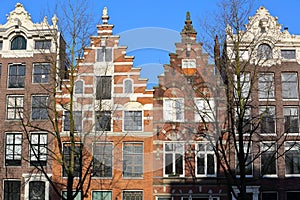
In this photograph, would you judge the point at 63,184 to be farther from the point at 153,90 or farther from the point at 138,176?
the point at 153,90

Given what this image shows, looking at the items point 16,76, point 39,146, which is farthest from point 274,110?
point 16,76

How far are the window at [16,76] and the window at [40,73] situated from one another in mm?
740

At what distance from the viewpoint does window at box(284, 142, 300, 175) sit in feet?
85.7

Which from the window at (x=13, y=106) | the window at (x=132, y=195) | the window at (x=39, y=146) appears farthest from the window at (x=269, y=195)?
the window at (x=13, y=106)

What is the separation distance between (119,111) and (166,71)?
366 centimetres

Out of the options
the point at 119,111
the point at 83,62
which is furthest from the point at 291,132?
the point at 83,62

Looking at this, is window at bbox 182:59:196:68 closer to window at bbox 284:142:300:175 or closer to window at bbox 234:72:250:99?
window at bbox 234:72:250:99

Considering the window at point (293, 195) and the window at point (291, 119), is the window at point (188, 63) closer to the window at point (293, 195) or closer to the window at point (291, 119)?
the window at point (291, 119)

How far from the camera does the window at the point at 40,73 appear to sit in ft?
89.0

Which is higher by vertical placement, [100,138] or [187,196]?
[100,138]

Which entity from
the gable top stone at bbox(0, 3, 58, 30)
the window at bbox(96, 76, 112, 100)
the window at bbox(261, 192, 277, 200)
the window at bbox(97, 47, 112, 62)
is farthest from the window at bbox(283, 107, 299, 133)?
the gable top stone at bbox(0, 3, 58, 30)

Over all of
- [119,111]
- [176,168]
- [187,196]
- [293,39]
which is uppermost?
[293,39]

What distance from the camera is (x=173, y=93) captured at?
2606cm

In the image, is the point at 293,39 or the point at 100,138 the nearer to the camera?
the point at 100,138
